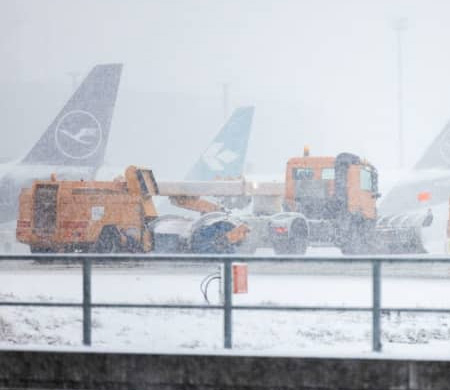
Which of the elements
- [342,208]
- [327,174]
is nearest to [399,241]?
[342,208]

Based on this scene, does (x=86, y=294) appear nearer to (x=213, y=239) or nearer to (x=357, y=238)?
(x=213, y=239)

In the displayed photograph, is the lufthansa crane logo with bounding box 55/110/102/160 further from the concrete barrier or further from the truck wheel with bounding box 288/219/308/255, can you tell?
the concrete barrier

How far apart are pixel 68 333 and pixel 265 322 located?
300cm

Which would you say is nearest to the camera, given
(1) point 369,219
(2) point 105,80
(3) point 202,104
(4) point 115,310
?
(4) point 115,310

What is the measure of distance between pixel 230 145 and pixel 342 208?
1452 centimetres

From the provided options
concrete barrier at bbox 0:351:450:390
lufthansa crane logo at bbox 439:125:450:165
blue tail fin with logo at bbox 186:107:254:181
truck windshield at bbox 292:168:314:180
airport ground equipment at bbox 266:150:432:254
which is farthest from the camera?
blue tail fin with logo at bbox 186:107:254:181

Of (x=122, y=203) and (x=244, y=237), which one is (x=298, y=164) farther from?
(x=122, y=203)

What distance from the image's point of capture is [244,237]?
22.3 meters

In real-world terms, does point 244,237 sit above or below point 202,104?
below

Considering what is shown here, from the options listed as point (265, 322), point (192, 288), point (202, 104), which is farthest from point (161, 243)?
point (202, 104)

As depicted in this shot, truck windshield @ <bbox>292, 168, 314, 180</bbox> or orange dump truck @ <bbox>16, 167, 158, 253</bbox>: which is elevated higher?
truck windshield @ <bbox>292, 168, 314, 180</bbox>

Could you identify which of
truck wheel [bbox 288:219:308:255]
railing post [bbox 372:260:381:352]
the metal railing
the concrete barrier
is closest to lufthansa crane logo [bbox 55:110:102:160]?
truck wheel [bbox 288:219:308:255]

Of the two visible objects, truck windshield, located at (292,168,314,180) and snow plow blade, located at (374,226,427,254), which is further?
snow plow blade, located at (374,226,427,254)

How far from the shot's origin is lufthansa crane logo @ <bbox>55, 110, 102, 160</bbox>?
32.2 metres
